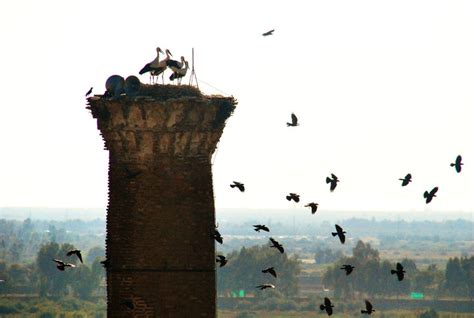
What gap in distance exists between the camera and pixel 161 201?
24.0 meters

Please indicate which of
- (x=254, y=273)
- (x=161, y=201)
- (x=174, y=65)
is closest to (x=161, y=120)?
(x=174, y=65)

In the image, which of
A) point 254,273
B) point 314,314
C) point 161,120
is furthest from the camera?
point 254,273

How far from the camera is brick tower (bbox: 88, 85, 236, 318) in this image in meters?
23.9

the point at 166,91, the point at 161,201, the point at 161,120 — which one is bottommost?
the point at 161,201

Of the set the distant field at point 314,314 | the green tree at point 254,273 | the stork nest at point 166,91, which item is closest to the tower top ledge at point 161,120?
the stork nest at point 166,91

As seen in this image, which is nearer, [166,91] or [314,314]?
[166,91]

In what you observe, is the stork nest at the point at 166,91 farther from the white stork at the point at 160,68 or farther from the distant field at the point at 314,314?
the distant field at the point at 314,314

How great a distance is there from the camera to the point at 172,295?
23.8 m

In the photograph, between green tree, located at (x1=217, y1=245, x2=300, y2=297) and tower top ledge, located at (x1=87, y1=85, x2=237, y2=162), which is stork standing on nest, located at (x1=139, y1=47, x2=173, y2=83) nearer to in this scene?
tower top ledge, located at (x1=87, y1=85, x2=237, y2=162)

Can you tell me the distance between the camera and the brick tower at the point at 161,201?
2391 centimetres

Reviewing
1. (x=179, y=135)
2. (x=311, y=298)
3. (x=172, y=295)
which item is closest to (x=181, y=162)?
(x=179, y=135)

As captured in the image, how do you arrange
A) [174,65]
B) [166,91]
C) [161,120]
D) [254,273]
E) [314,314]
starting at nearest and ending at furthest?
[161,120]
[166,91]
[174,65]
[314,314]
[254,273]

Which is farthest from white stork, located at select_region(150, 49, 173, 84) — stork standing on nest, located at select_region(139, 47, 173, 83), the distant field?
the distant field

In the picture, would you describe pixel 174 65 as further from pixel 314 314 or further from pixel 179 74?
pixel 314 314
